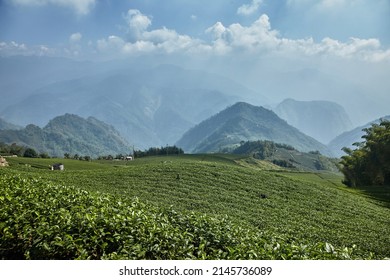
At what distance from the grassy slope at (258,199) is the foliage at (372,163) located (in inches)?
864

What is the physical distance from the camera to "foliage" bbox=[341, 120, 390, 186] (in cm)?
5900

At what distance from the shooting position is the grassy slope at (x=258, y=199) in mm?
22984

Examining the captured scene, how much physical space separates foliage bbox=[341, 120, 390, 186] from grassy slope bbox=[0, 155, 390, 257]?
72.0 feet

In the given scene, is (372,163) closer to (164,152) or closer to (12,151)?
(164,152)

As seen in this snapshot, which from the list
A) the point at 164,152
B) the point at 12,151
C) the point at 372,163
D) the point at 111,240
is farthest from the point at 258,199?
the point at 164,152

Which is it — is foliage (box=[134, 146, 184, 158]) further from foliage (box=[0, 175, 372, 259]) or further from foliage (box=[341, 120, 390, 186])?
foliage (box=[0, 175, 372, 259])

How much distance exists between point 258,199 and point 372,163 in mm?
40148

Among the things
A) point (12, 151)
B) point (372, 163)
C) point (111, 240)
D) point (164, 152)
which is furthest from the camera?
point (164, 152)

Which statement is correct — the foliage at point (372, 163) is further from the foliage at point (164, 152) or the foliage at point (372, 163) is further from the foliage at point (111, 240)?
the foliage at point (164, 152)

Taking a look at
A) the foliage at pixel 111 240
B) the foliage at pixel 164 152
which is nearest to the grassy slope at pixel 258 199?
the foliage at pixel 111 240

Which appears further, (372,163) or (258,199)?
(372,163)

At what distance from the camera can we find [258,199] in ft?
102

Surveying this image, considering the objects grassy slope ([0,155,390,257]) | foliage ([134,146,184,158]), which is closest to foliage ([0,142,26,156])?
foliage ([134,146,184,158])
